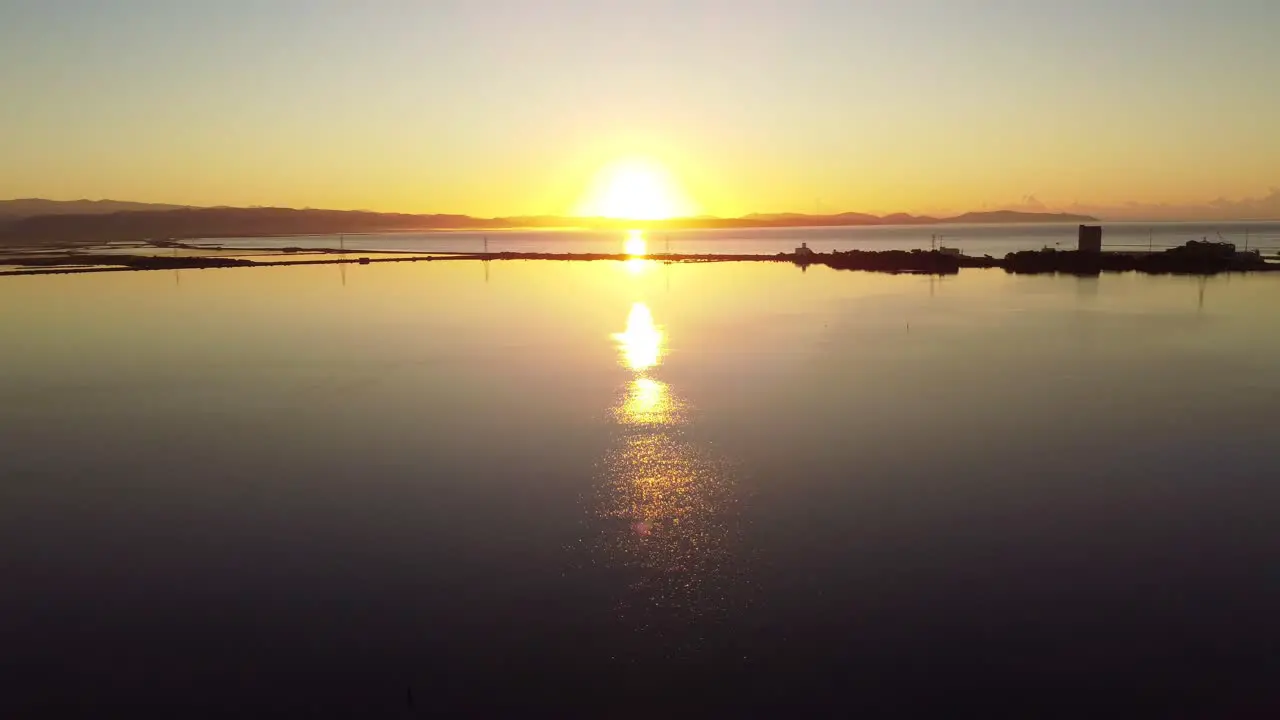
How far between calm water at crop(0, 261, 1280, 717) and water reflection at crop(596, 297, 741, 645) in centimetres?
8

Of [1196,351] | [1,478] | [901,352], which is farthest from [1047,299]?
[1,478]

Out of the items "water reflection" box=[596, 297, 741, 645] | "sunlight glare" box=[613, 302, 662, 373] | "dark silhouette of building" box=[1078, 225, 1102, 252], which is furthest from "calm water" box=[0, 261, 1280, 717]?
"dark silhouette of building" box=[1078, 225, 1102, 252]

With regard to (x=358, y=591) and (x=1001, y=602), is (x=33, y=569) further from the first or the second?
(x=1001, y=602)

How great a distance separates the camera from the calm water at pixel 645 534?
11.0 meters

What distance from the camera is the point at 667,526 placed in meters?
15.6

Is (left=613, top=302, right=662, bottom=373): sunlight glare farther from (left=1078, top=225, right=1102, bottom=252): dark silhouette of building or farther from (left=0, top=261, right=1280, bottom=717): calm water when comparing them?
(left=1078, top=225, right=1102, bottom=252): dark silhouette of building

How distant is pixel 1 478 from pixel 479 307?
1533 inches

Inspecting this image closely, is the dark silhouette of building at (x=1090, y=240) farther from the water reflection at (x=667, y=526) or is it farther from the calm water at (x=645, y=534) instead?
the water reflection at (x=667, y=526)

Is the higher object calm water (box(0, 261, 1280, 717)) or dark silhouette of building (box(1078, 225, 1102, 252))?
dark silhouette of building (box(1078, 225, 1102, 252))

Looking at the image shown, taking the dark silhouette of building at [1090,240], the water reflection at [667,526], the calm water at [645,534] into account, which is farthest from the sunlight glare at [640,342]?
the dark silhouette of building at [1090,240]

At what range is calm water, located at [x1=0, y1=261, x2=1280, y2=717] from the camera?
11039mm

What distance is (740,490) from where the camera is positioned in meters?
17.7

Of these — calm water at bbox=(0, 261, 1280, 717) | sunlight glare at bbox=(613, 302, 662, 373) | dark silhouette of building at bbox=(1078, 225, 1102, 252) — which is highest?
dark silhouette of building at bbox=(1078, 225, 1102, 252)

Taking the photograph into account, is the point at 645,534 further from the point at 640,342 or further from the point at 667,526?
the point at 640,342
